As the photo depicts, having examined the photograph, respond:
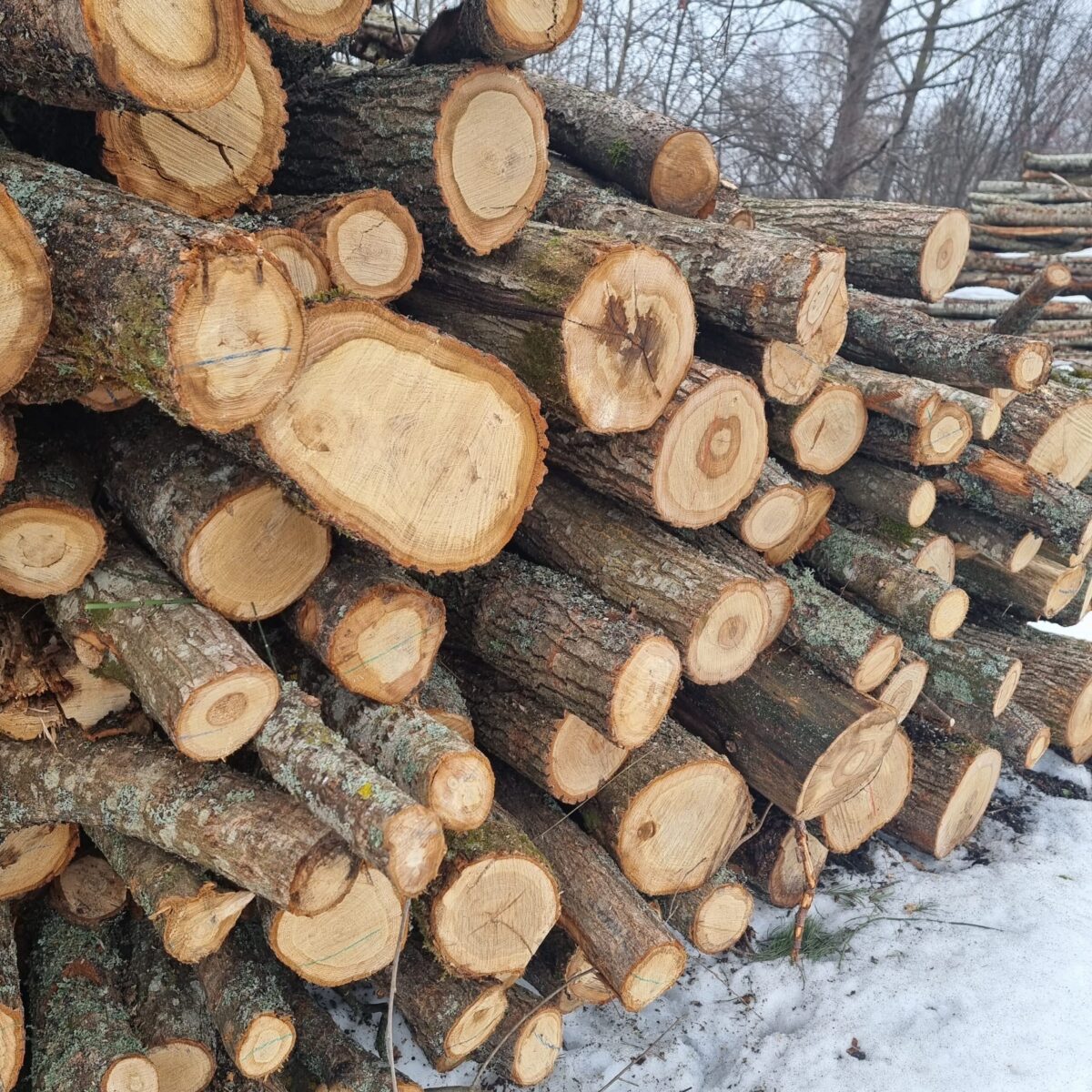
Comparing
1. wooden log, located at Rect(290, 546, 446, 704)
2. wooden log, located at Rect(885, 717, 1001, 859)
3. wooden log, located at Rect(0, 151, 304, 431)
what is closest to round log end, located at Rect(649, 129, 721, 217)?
wooden log, located at Rect(290, 546, 446, 704)

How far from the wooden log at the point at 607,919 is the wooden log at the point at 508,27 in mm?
2138

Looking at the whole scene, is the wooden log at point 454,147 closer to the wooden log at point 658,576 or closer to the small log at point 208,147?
the small log at point 208,147

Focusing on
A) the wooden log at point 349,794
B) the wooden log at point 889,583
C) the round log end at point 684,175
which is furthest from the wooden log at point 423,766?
the round log end at point 684,175

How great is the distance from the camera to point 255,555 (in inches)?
83.6

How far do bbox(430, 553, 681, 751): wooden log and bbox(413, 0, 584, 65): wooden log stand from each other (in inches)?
55.0

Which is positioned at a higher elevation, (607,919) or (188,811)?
(188,811)

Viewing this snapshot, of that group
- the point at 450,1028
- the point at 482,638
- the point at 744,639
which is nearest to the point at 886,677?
the point at 744,639

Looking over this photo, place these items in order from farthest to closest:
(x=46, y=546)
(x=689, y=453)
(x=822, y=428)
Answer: (x=822, y=428) → (x=689, y=453) → (x=46, y=546)

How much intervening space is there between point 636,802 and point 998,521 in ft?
6.39

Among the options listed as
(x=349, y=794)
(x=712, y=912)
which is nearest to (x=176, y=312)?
(x=349, y=794)

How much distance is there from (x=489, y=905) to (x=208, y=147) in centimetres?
Answer: 205

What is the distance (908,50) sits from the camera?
403 inches

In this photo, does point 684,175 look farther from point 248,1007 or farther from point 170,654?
point 248,1007

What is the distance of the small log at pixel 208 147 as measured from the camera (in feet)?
7.18
